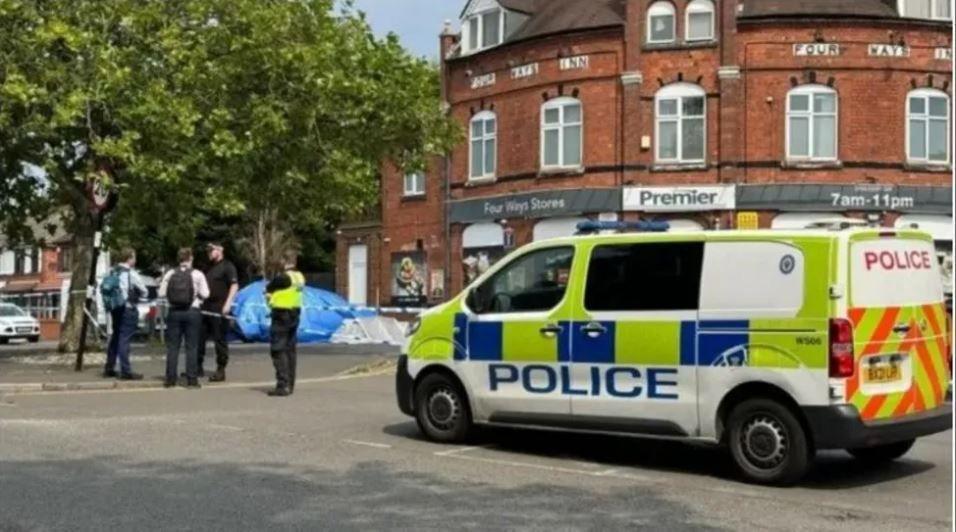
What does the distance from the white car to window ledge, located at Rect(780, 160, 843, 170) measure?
88.0 feet

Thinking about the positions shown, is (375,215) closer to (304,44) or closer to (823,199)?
(823,199)

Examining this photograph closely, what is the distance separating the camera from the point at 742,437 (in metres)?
8.86

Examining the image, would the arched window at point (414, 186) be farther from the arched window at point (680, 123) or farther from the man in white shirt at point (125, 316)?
the man in white shirt at point (125, 316)

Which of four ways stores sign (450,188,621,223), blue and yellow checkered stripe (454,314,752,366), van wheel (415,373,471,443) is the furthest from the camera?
four ways stores sign (450,188,621,223)

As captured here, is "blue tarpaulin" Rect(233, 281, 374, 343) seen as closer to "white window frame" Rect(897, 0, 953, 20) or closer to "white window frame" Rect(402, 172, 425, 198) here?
"white window frame" Rect(402, 172, 425, 198)

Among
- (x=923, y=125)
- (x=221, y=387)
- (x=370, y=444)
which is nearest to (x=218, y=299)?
(x=221, y=387)

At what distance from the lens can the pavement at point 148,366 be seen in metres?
15.9

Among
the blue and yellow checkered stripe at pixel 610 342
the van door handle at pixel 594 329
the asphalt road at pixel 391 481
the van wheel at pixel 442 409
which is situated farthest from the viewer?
the van wheel at pixel 442 409

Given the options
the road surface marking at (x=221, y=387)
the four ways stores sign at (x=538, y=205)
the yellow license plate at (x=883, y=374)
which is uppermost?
the four ways stores sign at (x=538, y=205)

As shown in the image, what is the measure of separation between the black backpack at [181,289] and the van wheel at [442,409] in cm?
550

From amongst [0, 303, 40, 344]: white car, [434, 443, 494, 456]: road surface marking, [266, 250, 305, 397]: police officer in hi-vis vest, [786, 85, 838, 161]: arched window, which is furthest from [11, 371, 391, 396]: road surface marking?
[0, 303, 40, 344]: white car

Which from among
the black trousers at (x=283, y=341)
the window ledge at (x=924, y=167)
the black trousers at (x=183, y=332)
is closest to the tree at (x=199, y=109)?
the black trousers at (x=183, y=332)

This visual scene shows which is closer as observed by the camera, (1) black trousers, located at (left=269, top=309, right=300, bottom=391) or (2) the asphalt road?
(2) the asphalt road

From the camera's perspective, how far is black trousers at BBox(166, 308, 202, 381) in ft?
50.4
